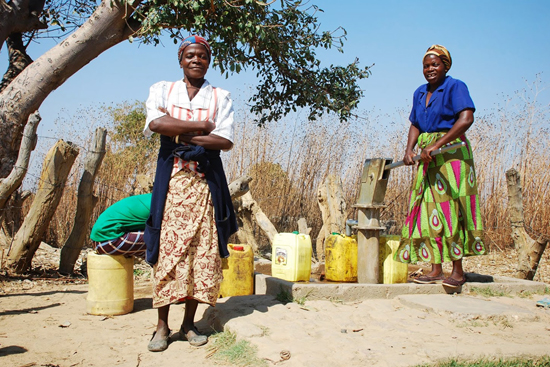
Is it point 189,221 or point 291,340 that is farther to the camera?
point 189,221

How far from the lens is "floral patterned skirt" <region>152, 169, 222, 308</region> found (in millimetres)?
2826

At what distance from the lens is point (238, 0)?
16.1 feet

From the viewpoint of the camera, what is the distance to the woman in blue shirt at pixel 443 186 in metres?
3.73

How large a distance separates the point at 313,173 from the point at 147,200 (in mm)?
4409

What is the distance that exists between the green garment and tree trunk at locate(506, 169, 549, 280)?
348 centimetres

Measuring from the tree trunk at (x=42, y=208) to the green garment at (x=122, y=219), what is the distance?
1.71 m

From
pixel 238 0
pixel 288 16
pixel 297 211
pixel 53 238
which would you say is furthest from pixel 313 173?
pixel 53 238

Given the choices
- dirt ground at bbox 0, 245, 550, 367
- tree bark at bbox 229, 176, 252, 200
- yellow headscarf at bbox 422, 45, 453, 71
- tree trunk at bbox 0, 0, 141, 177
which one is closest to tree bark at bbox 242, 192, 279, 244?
tree bark at bbox 229, 176, 252, 200

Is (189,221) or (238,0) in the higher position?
(238,0)

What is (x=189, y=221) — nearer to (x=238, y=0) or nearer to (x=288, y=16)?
(x=238, y=0)

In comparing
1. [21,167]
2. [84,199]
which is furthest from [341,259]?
[21,167]

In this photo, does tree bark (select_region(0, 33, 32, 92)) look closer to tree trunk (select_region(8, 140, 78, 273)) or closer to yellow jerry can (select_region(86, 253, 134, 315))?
tree trunk (select_region(8, 140, 78, 273))

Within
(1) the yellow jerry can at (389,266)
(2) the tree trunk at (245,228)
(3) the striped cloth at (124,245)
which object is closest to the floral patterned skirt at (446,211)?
(1) the yellow jerry can at (389,266)

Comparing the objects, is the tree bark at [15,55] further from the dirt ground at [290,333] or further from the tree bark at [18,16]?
the dirt ground at [290,333]
